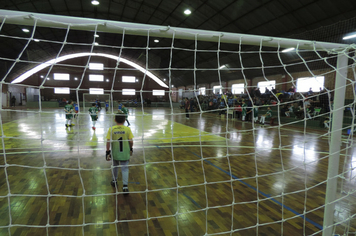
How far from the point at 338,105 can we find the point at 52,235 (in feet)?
11.6

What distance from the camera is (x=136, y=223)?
2.76m

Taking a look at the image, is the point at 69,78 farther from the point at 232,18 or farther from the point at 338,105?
the point at 338,105

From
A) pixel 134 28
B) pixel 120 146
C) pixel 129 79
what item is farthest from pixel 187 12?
pixel 129 79

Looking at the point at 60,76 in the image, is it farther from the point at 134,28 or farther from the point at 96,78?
the point at 134,28

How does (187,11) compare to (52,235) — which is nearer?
(52,235)

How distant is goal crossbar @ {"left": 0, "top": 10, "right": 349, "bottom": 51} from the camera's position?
1.93 meters

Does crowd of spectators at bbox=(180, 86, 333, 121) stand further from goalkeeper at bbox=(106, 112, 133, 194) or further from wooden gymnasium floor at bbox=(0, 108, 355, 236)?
goalkeeper at bbox=(106, 112, 133, 194)

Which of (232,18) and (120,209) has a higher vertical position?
(232,18)

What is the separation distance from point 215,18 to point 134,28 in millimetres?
16859

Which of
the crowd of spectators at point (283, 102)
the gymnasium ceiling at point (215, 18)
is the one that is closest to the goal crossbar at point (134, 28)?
the crowd of spectators at point (283, 102)

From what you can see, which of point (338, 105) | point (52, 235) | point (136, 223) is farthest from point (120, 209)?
point (338, 105)

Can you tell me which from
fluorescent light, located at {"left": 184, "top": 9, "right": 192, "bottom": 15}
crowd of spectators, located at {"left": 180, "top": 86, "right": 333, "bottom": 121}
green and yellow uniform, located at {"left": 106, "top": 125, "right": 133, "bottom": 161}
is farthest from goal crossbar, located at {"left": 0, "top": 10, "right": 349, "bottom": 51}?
fluorescent light, located at {"left": 184, "top": 9, "right": 192, "bottom": 15}

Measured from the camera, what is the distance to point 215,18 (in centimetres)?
1709

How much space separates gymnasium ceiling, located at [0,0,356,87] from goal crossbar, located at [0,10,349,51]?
937cm
